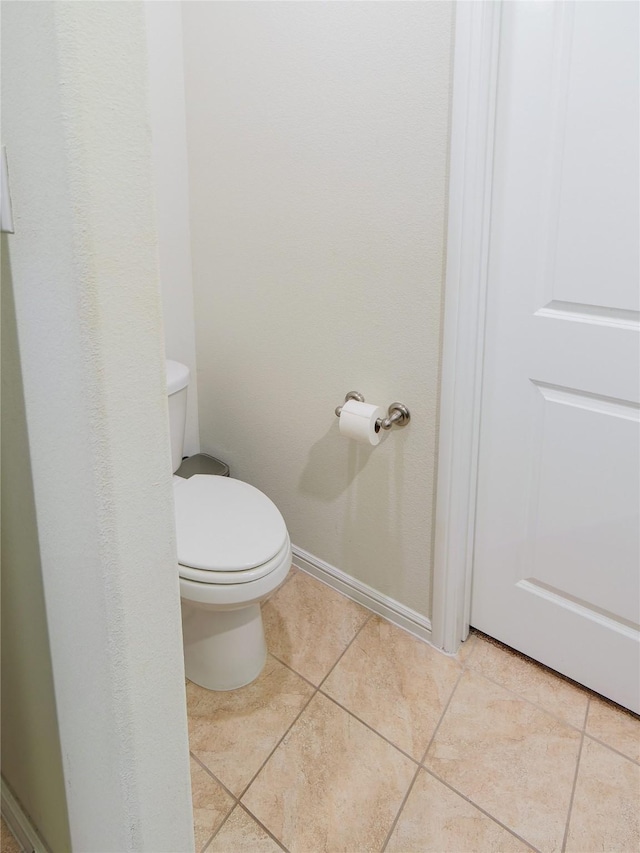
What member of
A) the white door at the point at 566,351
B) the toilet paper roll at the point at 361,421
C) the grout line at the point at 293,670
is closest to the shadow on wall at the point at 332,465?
the toilet paper roll at the point at 361,421

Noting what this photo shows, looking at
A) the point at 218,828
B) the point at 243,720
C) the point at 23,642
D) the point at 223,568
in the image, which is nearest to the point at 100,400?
the point at 23,642

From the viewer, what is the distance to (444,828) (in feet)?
4.32

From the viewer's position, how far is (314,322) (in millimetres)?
1804

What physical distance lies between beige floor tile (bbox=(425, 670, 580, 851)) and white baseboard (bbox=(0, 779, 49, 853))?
0.82 meters

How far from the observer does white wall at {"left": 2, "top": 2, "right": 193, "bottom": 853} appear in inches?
24.5

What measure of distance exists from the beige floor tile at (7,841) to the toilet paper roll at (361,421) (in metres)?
1.12

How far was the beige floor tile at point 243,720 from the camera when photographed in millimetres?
1460

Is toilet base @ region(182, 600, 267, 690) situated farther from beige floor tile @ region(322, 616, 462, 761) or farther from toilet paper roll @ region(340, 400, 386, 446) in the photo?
toilet paper roll @ region(340, 400, 386, 446)

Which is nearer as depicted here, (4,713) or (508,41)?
(4,713)

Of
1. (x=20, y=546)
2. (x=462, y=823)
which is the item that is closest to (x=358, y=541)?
(x=462, y=823)

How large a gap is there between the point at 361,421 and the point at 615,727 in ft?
3.18

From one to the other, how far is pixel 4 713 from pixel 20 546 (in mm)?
476

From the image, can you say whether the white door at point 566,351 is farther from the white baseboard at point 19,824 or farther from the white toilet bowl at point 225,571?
the white baseboard at point 19,824

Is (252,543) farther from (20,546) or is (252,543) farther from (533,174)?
(533,174)
